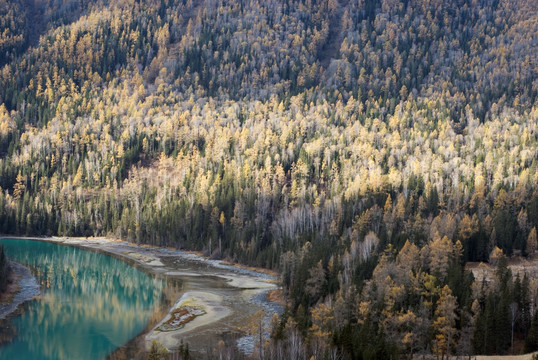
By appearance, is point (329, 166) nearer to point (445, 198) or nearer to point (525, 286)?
point (445, 198)

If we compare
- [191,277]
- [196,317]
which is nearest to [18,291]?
[196,317]

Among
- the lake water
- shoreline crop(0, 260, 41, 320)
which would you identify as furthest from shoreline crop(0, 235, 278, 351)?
shoreline crop(0, 260, 41, 320)

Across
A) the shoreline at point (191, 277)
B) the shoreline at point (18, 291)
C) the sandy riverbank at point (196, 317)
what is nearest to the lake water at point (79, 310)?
the shoreline at point (18, 291)

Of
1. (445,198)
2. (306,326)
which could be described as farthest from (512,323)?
(445,198)

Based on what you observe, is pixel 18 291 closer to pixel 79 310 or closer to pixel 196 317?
pixel 79 310

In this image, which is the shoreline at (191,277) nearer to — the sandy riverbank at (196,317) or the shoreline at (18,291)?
the sandy riverbank at (196,317)
